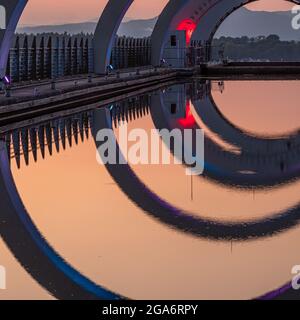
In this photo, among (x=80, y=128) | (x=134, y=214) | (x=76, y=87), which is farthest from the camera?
(x=76, y=87)

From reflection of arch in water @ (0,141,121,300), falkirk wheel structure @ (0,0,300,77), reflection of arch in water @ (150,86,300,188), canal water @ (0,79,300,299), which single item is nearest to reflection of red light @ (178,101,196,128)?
canal water @ (0,79,300,299)

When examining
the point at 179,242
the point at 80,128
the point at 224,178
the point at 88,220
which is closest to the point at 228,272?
the point at 179,242

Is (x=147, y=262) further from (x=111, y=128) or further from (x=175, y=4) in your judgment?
(x=175, y=4)

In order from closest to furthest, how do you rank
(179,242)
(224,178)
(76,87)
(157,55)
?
(179,242) < (224,178) < (76,87) < (157,55)

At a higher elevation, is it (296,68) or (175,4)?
(175,4)

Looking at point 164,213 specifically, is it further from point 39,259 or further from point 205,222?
point 39,259

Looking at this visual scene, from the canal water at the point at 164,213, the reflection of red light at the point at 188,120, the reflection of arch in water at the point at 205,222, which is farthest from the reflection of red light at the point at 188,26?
the reflection of arch in water at the point at 205,222

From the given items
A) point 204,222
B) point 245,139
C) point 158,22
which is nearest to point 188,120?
point 245,139
